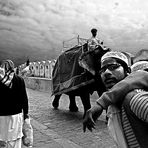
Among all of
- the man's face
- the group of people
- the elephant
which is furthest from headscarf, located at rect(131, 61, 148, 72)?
the elephant

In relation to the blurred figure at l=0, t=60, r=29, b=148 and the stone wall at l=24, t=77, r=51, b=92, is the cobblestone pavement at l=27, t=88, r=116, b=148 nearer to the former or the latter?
the blurred figure at l=0, t=60, r=29, b=148

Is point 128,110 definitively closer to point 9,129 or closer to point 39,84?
point 9,129

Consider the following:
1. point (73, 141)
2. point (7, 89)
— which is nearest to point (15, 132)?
point (7, 89)

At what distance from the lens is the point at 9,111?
9.18ft

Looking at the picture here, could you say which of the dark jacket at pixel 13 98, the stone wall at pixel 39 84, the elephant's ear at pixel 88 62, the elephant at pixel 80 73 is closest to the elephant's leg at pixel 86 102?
the elephant at pixel 80 73

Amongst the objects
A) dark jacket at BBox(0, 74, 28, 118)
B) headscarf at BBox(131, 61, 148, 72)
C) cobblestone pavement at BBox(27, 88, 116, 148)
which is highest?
headscarf at BBox(131, 61, 148, 72)

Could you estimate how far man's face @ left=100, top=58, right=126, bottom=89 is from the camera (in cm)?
150

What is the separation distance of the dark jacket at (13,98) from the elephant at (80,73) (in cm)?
250

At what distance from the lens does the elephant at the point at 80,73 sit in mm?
5262

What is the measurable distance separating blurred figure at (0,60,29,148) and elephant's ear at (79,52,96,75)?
2559mm

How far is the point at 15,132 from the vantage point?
2783 mm

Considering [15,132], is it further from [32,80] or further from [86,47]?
[32,80]

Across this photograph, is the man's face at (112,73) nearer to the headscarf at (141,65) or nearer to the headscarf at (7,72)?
the headscarf at (141,65)

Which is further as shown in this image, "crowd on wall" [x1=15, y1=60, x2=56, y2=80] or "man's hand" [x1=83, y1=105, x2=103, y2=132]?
"crowd on wall" [x1=15, y1=60, x2=56, y2=80]
